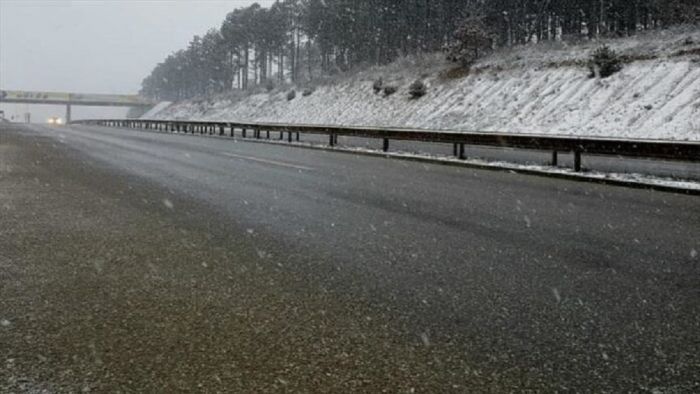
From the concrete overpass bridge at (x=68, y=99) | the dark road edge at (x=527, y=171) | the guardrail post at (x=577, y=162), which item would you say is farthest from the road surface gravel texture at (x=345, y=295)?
the concrete overpass bridge at (x=68, y=99)

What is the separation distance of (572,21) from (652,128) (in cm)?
3687

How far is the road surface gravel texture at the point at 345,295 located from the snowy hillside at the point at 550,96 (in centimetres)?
1800

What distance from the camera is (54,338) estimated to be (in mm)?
3236

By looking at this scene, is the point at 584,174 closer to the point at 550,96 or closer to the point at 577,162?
the point at 577,162

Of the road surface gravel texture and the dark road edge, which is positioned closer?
the road surface gravel texture

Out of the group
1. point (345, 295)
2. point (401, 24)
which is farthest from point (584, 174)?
point (401, 24)

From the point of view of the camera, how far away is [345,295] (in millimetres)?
4059

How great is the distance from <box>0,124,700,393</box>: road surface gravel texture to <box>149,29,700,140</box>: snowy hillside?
18.0m

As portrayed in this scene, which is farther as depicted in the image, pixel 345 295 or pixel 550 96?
pixel 550 96

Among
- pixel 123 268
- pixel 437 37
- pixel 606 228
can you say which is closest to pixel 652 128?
pixel 606 228

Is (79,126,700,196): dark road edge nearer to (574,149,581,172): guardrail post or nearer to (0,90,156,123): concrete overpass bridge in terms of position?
(574,149,581,172): guardrail post

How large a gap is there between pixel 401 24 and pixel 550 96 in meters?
38.6

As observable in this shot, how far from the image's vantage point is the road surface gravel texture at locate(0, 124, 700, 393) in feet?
9.29

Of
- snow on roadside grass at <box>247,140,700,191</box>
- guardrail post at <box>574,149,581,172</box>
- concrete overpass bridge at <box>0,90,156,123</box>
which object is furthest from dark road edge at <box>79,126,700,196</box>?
concrete overpass bridge at <box>0,90,156,123</box>
